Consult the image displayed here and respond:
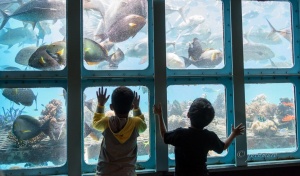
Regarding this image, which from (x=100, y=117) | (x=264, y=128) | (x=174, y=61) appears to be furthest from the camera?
(x=264, y=128)

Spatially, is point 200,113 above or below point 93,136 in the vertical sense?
above

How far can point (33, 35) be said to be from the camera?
2113mm

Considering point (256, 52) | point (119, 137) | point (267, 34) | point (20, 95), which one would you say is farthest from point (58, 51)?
point (267, 34)

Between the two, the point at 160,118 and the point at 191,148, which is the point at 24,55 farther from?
the point at 191,148

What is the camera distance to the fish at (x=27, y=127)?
2.06 metres

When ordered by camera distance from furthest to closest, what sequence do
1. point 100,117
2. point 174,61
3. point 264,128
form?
1. point 264,128
2. point 174,61
3. point 100,117

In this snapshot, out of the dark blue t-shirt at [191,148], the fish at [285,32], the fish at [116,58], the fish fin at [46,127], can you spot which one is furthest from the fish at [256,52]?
the fish fin at [46,127]

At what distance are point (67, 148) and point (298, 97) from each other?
1.80 meters

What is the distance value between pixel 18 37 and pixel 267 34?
1.84m

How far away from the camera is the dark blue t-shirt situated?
1907 mm

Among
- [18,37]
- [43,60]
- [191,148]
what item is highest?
[18,37]

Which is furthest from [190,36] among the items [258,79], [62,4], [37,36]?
[37,36]

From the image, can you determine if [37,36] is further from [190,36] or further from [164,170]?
[164,170]

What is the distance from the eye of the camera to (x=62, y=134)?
2.14m
